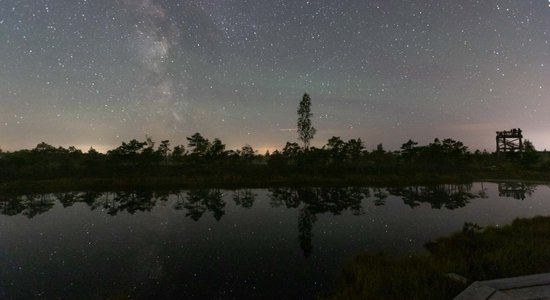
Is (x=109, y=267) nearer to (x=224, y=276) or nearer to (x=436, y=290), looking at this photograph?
(x=224, y=276)

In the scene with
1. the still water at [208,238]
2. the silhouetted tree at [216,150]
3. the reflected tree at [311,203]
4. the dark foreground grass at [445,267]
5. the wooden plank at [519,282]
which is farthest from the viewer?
the silhouetted tree at [216,150]

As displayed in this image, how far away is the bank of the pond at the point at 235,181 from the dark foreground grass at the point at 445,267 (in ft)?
111

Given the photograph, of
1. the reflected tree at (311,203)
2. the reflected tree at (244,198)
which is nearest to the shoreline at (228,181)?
the reflected tree at (244,198)

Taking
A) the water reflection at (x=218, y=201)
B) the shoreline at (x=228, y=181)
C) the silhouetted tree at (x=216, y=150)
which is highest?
the silhouetted tree at (x=216, y=150)

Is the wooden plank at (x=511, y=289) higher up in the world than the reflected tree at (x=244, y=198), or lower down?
higher up

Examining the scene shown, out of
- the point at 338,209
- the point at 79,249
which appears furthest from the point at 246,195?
the point at 79,249

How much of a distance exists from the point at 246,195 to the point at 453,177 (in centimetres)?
Answer: 4727

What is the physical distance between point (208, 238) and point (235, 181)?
3168 centimetres

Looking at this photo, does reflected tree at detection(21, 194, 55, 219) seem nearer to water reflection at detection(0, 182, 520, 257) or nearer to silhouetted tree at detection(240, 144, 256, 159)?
water reflection at detection(0, 182, 520, 257)

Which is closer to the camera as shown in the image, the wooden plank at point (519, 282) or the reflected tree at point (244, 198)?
the wooden plank at point (519, 282)

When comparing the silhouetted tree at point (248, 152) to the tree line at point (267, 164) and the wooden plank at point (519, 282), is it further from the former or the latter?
the wooden plank at point (519, 282)

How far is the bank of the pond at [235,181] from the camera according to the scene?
44.1 m

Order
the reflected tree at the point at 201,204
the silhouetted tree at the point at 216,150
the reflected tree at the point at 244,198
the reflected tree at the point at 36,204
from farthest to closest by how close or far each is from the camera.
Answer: the silhouetted tree at the point at 216,150, the reflected tree at the point at 244,198, the reflected tree at the point at 36,204, the reflected tree at the point at 201,204

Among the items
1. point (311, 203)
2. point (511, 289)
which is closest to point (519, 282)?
point (511, 289)
